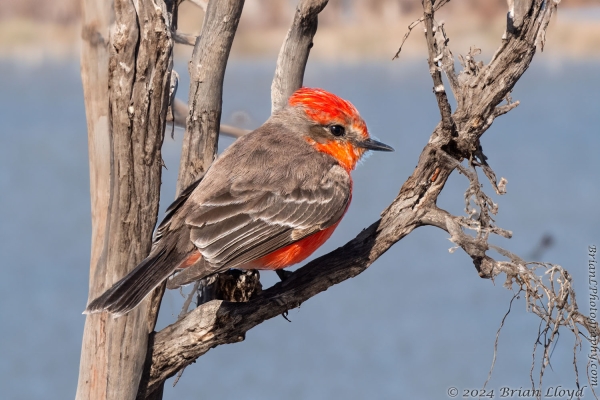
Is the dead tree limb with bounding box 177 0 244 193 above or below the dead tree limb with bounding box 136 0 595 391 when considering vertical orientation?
above

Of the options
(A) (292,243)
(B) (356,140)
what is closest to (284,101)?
(B) (356,140)

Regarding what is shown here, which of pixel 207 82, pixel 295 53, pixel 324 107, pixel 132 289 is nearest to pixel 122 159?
pixel 132 289

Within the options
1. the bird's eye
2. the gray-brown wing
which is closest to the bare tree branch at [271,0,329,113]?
the bird's eye

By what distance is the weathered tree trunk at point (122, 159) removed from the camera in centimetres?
269

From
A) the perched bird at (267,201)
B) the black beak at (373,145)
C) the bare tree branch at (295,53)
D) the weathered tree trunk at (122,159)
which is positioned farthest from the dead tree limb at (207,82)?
the black beak at (373,145)

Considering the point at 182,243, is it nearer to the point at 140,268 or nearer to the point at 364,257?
the point at 140,268

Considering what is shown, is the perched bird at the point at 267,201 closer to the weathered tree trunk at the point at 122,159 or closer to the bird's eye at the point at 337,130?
the bird's eye at the point at 337,130

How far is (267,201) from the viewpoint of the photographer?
10.1ft

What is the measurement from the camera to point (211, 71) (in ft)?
10.9

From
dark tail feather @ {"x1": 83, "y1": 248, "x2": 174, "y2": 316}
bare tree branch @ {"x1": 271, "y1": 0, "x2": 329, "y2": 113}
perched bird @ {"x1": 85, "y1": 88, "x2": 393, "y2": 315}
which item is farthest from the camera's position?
bare tree branch @ {"x1": 271, "y1": 0, "x2": 329, "y2": 113}

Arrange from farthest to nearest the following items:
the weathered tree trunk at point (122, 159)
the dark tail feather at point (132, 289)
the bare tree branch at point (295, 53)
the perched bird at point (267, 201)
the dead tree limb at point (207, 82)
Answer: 1. the bare tree branch at point (295, 53)
2. the dead tree limb at point (207, 82)
3. the perched bird at point (267, 201)
4. the weathered tree trunk at point (122, 159)
5. the dark tail feather at point (132, 289)

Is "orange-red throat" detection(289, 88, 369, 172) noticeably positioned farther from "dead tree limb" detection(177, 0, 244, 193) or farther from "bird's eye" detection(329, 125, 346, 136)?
"dead tree limb" detection(177, 0, 244, 193)

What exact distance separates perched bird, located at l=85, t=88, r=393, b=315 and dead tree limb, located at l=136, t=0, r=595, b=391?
16 cm

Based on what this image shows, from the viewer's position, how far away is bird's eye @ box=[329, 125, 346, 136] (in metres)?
3.37
